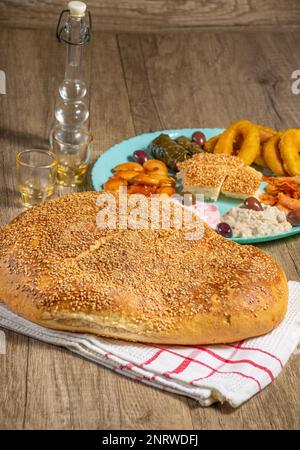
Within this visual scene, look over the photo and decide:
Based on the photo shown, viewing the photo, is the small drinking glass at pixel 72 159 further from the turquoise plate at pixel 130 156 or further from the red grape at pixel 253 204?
the red grape at pixel 253 204

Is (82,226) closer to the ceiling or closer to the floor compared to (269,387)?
closer to the ceiling

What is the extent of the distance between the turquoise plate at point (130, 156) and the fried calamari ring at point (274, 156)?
9cm

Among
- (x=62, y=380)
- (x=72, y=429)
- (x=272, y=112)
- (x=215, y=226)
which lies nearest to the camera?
(x=72, y=429)

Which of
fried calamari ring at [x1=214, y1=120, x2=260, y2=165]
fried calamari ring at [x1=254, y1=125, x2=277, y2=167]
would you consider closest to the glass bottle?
fried calamari ring at [x1=214, y1=120, x2=260, y2=165]

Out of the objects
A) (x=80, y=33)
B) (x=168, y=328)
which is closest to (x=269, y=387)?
(x=168, y=328)

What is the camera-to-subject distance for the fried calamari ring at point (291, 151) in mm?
2936

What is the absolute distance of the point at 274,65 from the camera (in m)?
3.89

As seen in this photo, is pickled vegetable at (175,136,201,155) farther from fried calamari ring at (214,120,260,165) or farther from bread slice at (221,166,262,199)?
bread slice at (221,166,262,199)

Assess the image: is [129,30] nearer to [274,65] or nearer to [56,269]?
[274,65]

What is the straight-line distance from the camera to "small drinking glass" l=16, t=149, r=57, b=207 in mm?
2734

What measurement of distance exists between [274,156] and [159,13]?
1413 mm

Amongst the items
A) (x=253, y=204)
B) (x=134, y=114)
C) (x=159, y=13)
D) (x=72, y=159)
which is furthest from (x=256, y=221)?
(x=159, y=13)

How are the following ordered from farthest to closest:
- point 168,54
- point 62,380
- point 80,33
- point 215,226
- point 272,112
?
1. point 168,54
2. point 272,112
3. point 80,33
4. point 215,226
5. point 62,380

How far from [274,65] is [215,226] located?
1475 millimetres
